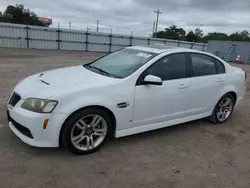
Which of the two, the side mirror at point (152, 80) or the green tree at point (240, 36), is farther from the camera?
the green tree at point (240, 36)

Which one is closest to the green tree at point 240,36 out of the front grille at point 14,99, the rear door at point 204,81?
the rear door at point 204,81

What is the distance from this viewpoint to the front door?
12.0ft

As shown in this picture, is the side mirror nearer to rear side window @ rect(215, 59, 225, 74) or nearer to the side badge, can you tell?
the side badge

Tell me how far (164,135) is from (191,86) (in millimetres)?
964

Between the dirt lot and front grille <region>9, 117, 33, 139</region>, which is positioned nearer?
the dirt lot

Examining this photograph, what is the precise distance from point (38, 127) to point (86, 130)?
2.11 feet

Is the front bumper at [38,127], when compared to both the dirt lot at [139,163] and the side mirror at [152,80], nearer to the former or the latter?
the dirt lot at [139,163]

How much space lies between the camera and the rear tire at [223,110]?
15.8ft

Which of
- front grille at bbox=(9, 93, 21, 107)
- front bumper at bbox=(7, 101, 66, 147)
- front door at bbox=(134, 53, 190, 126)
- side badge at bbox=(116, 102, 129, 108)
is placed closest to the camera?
front bumper at bbox=(7, 101, 66, 147)

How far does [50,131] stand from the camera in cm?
304

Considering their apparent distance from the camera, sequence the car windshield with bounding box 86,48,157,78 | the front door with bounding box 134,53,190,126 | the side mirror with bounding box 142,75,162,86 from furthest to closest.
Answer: the car windshield with bounding box 86,48,157,78 < the front door with bounding box 134,53,190,126 < the side mirror with bounding box 142,75,162,86

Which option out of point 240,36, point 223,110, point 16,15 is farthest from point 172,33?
point 223,110

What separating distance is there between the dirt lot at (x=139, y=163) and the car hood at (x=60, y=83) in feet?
2.71

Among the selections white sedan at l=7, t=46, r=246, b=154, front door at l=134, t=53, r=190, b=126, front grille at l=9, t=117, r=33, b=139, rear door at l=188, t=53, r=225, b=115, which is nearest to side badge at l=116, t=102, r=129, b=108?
white sedan at l=7, t=46, r=246, b=154
